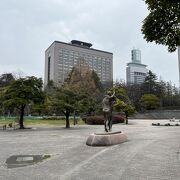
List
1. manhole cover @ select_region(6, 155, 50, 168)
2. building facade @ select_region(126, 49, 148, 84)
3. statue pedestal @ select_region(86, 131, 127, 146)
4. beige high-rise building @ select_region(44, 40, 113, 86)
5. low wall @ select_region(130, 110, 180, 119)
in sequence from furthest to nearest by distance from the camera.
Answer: building facade @ select_region(126, 49, 148, 84) → beige high-rise building @ select_region(44, 40, 113, 86) → low wall @ select_region(130, 110, 180, 119) → statue pedestal @ select_region(86, 131, 127, 146) → manhole cover @ select_region(6, 155, 50, 168)

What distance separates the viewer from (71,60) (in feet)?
343

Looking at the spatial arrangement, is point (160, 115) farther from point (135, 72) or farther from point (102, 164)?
point (135, 72)

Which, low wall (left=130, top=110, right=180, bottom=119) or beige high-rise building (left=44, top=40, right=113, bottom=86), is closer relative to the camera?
low wall (left=130, top=110, right=180, bottom=119)

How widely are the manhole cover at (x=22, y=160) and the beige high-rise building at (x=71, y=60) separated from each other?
291 feet

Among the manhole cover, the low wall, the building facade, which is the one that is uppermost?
the building facade

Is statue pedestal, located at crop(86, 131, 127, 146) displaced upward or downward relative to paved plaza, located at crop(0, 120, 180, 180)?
upward

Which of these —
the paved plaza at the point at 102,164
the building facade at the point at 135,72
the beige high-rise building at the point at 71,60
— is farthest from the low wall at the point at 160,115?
the building facade at the point at 135,72

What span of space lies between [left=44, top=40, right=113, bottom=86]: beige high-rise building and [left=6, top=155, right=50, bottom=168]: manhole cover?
88586mm

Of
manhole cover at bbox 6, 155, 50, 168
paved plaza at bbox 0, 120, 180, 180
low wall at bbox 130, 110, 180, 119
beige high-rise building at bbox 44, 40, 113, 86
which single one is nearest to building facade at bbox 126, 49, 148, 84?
beige high-rise building at bbox 44, 40, 113, 86

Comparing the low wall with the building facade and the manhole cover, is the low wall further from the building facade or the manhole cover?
the building facade

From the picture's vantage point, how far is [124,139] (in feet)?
48.0

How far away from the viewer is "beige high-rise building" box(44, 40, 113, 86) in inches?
4001

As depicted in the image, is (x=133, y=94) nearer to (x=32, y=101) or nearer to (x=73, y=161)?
(x=32, y=101)

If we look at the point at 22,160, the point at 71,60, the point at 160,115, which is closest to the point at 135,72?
the point at 71,60
